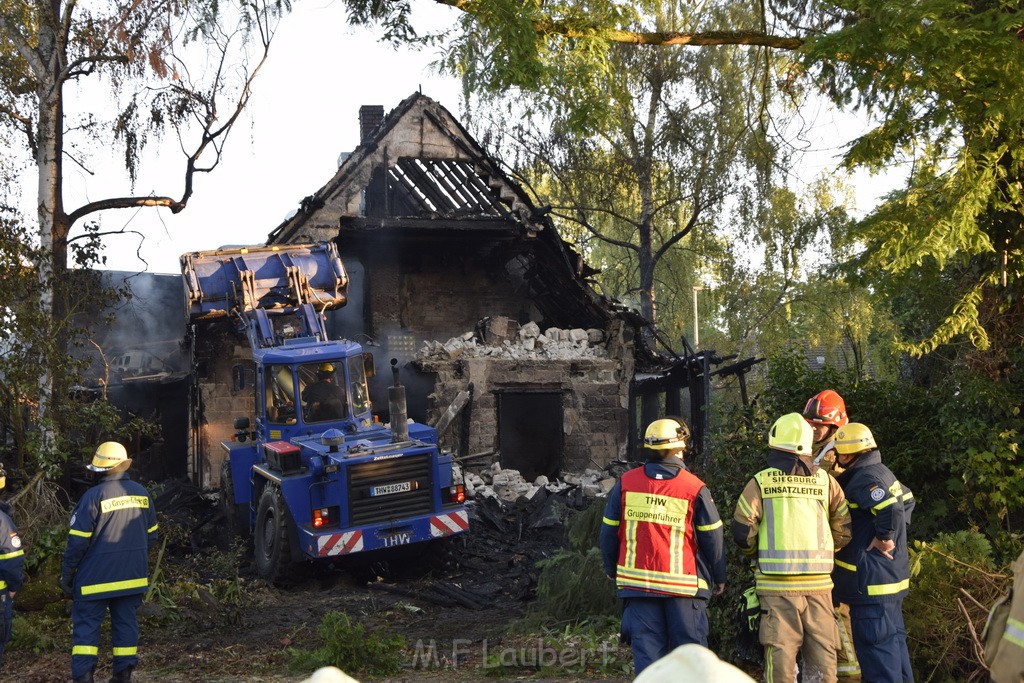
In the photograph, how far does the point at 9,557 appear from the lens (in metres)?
7.01

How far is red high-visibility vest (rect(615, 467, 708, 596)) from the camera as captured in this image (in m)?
5.84

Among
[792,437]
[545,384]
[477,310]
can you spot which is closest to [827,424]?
[792,437]

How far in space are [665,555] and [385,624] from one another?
4782 mm

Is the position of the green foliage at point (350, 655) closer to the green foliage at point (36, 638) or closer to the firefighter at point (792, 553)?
the green foliage at point (36, 638)

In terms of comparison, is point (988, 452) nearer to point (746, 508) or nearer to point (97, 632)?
point (746, 508)

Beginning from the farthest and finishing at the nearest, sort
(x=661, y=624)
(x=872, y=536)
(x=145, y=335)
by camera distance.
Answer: (x=145, y=335)
(x=872, y=536)
(x=661, y=624)

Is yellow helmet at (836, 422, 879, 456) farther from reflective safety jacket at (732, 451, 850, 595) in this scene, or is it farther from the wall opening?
the wall opening

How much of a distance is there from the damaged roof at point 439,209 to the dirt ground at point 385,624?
7364 millimetres

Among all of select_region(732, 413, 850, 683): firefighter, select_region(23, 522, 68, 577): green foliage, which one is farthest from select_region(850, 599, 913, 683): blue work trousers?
select_region(23, 522, 68, 577): green foliage

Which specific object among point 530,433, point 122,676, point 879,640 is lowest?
point 122,676

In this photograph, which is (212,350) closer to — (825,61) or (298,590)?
(298,590)

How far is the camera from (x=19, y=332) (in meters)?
12.1

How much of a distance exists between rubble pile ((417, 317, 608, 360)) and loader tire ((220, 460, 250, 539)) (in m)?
4.86

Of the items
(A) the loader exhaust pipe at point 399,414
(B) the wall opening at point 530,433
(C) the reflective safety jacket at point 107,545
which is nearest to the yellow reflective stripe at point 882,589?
(C) the reflective safety jacket at point 107,545
